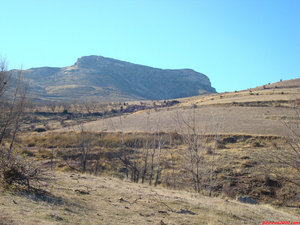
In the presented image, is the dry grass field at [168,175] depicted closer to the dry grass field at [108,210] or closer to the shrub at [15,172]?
the dry grass field at [108,210]

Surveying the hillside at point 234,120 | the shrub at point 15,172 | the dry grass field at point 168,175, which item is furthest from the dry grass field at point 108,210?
the hillside at point 234,120

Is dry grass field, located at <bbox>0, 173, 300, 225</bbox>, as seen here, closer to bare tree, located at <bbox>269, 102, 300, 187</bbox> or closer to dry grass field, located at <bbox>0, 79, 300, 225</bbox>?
dry grass field, located at <bbox>0, 79, 300, 225</bbox>

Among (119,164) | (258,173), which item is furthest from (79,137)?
(258,173)

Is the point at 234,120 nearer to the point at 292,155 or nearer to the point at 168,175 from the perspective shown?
the point at 168,175

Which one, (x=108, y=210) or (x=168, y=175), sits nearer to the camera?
(x=108, y=210)

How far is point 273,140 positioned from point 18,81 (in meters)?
29.1

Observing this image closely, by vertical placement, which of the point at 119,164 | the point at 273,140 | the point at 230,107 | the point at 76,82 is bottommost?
the point at 119,164

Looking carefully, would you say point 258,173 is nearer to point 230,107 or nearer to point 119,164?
point 119,164

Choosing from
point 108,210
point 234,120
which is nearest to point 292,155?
point 108,210

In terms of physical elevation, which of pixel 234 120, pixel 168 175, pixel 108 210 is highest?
pixel 234 120

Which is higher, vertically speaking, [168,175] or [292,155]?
[292,155]

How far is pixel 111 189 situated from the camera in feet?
44.3

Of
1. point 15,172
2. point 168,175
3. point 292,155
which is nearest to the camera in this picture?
point 15,172

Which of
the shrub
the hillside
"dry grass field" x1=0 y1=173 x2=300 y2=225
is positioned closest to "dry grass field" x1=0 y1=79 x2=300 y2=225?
"dry grass field" x1=0 y1=173 x2=300 y2=225
